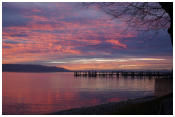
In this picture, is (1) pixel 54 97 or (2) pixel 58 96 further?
(2) pixel 58 96

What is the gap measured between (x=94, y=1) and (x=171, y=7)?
3491 millimetres

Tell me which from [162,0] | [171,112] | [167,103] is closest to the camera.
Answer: [171,112]

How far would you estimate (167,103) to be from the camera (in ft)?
30.9

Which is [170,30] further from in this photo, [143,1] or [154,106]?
[154,106]

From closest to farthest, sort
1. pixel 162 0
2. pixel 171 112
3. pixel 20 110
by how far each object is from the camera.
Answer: pixel 171 112 < pixel 162 0 < pixel 20 110

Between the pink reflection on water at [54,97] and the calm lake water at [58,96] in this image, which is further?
the calm lake water at [58,96]

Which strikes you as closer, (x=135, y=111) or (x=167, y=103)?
(x=167, y=103)

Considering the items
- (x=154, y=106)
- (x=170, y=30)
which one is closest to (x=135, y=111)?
(x=154, y=106)

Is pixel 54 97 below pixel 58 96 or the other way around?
the other way around

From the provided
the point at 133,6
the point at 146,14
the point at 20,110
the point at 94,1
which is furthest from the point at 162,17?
the point at 20,110

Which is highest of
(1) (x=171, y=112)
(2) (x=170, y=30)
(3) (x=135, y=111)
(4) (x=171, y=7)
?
(4) (x=171, y=7)

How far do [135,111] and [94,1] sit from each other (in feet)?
17.7

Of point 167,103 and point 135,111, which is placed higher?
point 167,103

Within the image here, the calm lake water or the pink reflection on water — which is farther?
the calm lake water
